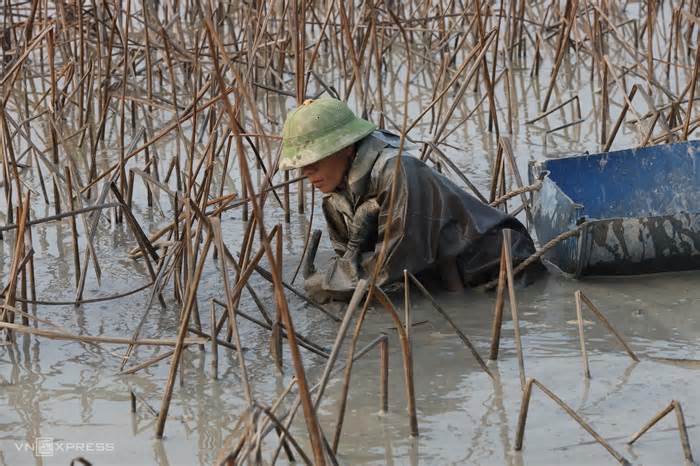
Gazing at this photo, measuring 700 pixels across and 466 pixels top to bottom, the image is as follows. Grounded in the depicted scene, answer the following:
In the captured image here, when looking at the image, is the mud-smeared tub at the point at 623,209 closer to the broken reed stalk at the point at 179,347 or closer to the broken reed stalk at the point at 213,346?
the broken reed stalk at the point at 213,346

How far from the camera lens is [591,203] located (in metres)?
4.97

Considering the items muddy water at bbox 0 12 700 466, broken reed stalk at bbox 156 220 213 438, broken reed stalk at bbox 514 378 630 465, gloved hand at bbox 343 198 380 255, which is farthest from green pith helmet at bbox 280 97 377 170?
broken reed stalk at bbox 514 378 630 465

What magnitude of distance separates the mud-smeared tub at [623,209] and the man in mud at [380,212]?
0.62 feet

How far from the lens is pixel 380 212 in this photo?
13.2 feet

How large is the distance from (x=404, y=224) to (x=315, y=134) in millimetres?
460

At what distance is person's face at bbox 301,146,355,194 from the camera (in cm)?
398

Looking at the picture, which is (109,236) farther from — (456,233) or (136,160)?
(456,233)

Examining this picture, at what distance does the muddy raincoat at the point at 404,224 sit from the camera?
402cm

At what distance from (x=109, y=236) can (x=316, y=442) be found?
309 cm

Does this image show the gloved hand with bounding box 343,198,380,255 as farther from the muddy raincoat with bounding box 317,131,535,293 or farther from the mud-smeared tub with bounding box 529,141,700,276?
the mud-smeared tub with bounding box 529,141,700,276

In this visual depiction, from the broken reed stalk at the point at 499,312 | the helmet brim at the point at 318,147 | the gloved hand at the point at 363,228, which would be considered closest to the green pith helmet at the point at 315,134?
the helmet brim at the point at 318,147

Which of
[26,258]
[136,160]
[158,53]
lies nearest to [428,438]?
[26,258]

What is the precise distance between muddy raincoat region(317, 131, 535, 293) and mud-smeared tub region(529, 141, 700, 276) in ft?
0.63

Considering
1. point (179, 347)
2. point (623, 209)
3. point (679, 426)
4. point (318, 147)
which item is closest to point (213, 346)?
point (179, 347)
